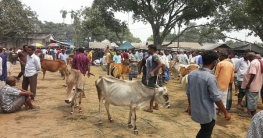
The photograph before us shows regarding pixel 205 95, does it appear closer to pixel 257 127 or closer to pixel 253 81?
pixel 257 127

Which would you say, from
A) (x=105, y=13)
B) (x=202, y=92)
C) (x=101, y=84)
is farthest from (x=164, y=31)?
(x=202, y=92)

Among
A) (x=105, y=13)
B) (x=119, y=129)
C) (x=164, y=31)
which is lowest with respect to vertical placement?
(x=119, y=129)

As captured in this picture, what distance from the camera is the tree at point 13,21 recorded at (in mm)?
33275

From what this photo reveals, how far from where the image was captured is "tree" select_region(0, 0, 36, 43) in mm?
33275

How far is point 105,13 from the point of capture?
2602 cm

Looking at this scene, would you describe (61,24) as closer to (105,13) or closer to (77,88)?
(105,13)

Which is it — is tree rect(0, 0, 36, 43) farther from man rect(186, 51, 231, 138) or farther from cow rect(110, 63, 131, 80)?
man rect(186, 51, 231, 138)

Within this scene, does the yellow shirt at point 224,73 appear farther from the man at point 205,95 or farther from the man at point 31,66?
the man at point 31,66

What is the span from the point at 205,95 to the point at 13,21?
36465 mm

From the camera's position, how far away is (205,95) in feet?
11.8

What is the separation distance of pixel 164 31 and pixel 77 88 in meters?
18.9

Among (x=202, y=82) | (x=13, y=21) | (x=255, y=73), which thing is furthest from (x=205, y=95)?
(x=13, y=21)

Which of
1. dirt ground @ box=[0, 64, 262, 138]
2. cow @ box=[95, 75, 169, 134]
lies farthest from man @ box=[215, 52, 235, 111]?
cow @ box=[95, 75, 169, 134]

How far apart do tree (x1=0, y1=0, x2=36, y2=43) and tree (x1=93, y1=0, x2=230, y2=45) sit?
15.8 m
